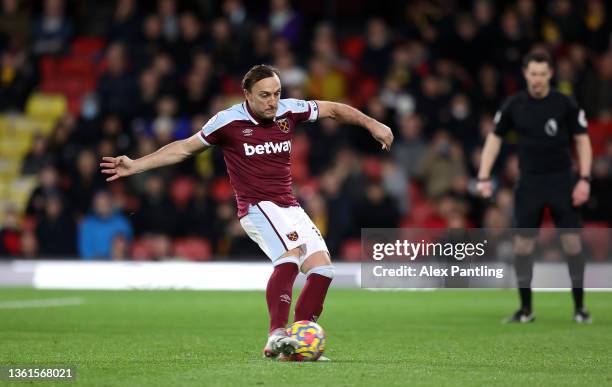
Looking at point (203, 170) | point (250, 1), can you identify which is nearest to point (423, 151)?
point (203, 170)

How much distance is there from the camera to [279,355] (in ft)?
26.8

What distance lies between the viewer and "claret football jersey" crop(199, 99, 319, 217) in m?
8.53

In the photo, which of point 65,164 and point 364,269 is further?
point 65,164

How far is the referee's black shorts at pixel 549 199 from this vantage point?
1165cm

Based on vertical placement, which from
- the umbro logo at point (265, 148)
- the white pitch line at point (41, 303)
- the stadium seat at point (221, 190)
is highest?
the stadium seat at point (221, 190)

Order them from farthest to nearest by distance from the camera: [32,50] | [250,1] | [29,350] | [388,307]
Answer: [250,1] → [32,50] → [388,307] → [29,350]

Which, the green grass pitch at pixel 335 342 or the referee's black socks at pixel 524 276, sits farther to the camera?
the referee's black socks at pixel 524 276

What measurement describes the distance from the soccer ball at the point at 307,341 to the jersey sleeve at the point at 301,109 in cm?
150

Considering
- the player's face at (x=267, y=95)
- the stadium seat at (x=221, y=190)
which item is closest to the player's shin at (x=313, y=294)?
the player's face at (x=267, y=95)

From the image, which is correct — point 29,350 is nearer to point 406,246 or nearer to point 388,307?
point 388,307

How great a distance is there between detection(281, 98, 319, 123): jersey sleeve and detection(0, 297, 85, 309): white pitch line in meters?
5.72

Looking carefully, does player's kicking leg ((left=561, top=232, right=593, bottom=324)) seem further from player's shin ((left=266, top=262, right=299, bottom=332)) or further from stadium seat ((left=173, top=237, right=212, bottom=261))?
stadium seat ((left=173, top=237, right=212, bottom=261))

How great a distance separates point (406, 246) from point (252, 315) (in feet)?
8.73

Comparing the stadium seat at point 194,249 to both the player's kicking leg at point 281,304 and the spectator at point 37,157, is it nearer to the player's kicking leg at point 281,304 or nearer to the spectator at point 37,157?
the spectator at point 37,157
